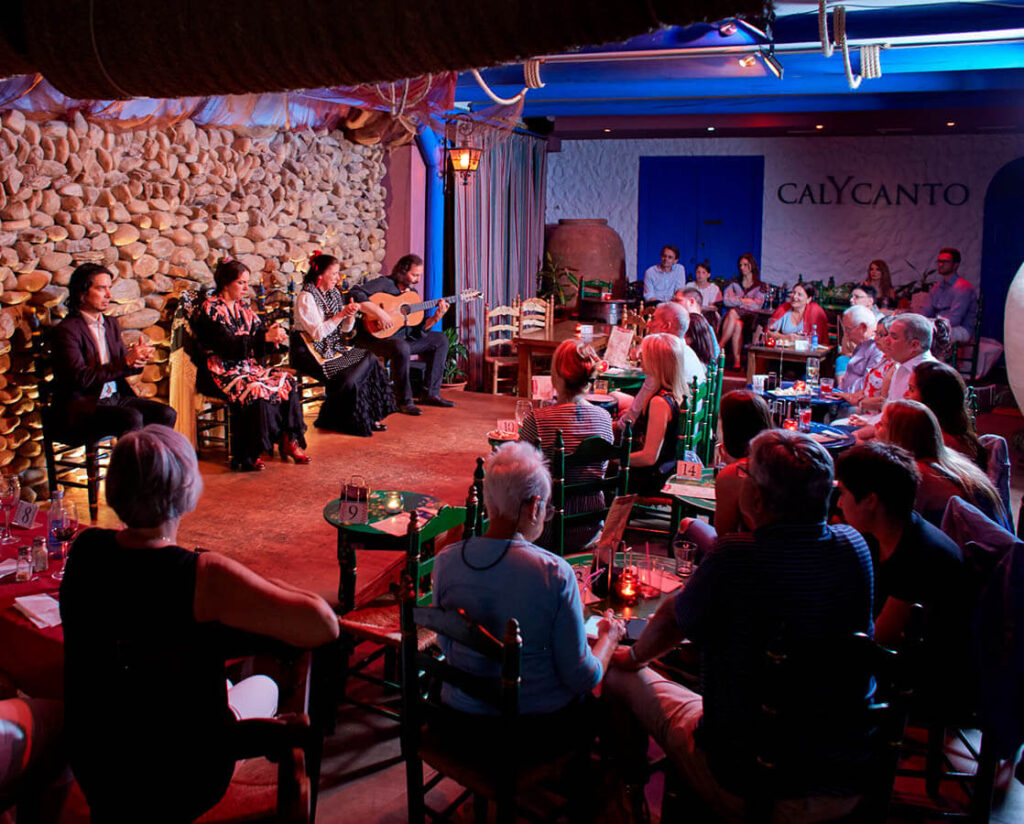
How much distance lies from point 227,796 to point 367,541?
96cm

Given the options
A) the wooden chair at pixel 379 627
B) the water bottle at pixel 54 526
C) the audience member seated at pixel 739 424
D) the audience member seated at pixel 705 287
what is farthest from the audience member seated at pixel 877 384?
the audience member seated at pixel 705 287

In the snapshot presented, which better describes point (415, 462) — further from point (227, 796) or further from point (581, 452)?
point (227, 796)

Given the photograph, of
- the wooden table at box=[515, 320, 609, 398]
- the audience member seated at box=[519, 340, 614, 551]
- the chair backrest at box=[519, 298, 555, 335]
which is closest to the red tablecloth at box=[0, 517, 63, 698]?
the audience member seated at box=[519, 340, 614, 551]

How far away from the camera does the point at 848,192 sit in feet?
38.5

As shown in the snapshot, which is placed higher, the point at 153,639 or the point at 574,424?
the point at 574,424

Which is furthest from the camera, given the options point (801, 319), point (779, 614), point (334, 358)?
point (801, 319)

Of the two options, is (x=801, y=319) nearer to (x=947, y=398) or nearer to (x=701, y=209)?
(x=701, y=209)

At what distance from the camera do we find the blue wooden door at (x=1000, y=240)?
425 inches

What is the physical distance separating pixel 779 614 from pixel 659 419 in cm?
246

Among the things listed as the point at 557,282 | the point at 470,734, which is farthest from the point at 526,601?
the point at 557,282

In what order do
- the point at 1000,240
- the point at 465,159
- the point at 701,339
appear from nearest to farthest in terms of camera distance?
1. the point at 701,339
2. the point at 465,159
3. the point at 1000,240

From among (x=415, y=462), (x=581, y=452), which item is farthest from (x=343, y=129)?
(x=581, y=452)

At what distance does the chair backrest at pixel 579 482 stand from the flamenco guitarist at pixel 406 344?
4.15m

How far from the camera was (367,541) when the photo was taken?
320 cm
